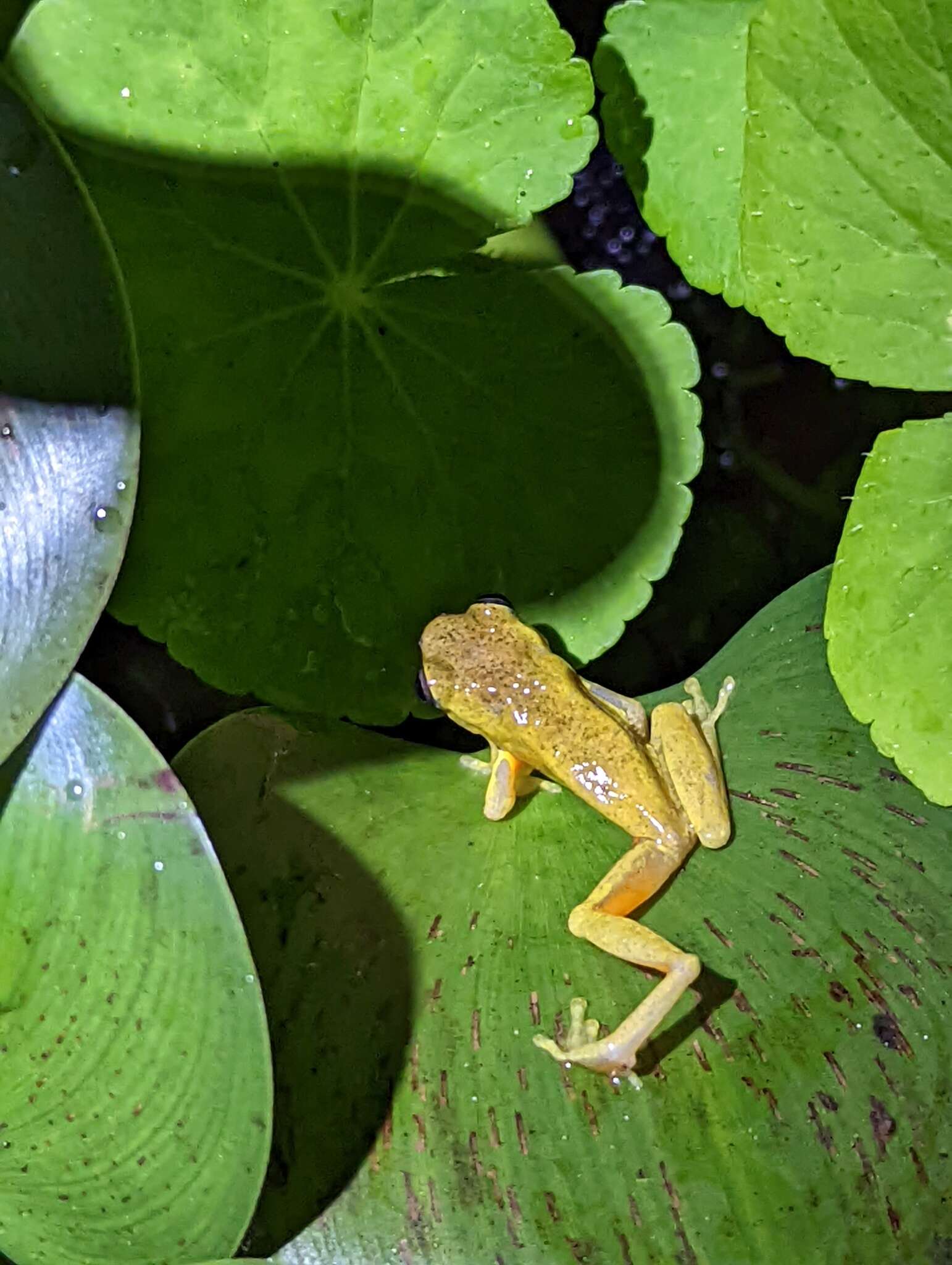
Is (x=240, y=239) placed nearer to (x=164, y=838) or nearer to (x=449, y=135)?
(x=449, y=135)

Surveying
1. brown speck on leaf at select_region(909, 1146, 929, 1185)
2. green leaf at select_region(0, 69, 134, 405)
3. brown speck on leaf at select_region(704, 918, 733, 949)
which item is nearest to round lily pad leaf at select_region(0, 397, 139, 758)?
green leaf at select_region(0, 69, 134, 405)

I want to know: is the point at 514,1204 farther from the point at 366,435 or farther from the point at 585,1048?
the point at 366,435

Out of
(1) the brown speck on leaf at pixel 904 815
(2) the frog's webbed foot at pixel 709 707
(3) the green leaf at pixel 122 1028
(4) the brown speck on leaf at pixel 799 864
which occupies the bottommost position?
(3) the green leaf at pixel 122 1028

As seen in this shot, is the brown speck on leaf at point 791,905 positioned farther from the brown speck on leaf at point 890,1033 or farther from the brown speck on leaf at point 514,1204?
the brown speck on leaf at point 514,1204

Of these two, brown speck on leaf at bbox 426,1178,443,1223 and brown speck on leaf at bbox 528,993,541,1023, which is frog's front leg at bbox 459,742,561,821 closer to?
brown speck on leaf at bbox 528,993,541,1023

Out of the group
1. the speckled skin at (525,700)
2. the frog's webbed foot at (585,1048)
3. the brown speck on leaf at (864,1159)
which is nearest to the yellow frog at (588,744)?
the speckled skin at (525,700)

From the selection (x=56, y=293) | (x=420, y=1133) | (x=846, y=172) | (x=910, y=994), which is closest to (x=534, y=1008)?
(x=420, y=1133)

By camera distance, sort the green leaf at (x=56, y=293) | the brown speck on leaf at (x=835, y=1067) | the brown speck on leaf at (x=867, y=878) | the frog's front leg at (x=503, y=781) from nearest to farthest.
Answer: the green leaf at (x=56, y=293), the brown speck on leaf at (x=835, y=1067), the brown speck on leaf at (x=867, y=878), the frog's front leg at (x=503, y=781)
